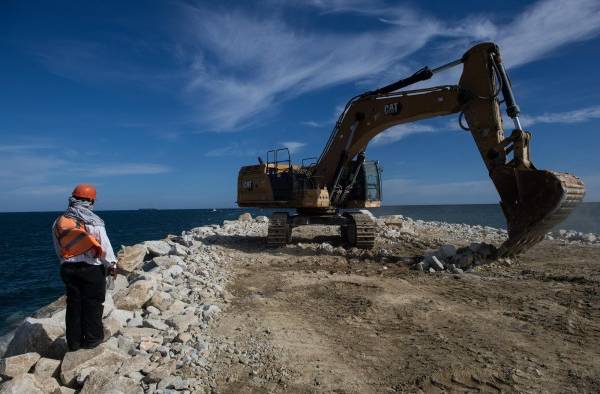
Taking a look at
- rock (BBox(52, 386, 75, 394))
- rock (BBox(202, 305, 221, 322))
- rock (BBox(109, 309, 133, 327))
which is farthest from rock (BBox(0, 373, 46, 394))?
rock (BBox(202, 305, 221, 322))

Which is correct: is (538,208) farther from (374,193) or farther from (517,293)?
(374,193)

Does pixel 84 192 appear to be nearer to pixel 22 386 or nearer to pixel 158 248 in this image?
pixel 22 386

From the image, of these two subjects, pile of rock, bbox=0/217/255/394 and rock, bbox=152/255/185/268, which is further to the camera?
rock, bbox=152/255/185/268

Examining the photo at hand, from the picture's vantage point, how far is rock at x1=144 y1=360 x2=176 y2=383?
3.99 metres

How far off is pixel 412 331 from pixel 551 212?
4.91 metres

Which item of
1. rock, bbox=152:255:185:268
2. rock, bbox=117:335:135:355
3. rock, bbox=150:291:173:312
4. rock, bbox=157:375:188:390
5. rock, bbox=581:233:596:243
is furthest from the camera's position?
rock, bbox=581:233:596:243

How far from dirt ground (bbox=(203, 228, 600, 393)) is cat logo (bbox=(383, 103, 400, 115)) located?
456cm

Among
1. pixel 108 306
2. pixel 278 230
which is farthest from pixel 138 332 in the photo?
pixel 278 230

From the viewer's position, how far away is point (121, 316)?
A: 5469 mm

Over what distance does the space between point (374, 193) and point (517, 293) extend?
627 centimetres

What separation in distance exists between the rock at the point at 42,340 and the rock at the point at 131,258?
5064 mm

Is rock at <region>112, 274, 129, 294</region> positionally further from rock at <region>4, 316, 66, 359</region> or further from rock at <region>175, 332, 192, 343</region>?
rock at <region>175, 332, 192, 343</region>

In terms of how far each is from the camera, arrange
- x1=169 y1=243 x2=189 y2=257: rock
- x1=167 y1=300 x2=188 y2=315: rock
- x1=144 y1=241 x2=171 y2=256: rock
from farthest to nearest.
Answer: x1=144 y1=241 x2=171 y2=256: rock
x1=169 y1=243 x2=189 y2=257: rock
x1=167 y1=300 x2=188 y2=315: rock

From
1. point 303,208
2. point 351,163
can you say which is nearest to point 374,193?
point 351,163
